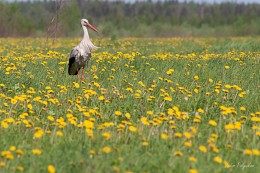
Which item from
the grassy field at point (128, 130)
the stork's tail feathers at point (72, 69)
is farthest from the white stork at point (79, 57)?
the grassy field at point (128, 130)

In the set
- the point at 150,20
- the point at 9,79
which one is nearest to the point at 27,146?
the point at 9,79

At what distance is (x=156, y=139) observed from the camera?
4145 millimetres

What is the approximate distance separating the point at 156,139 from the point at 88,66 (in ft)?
17.2

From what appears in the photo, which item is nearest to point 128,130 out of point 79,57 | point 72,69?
point 72,69

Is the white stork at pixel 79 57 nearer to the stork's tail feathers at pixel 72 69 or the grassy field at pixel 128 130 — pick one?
the stork's tail feathers at pixel 72 69

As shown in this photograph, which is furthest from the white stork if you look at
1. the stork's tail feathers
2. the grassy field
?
the grassy field

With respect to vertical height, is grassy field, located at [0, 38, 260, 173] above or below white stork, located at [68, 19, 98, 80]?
below

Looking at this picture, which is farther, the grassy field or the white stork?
the white stork

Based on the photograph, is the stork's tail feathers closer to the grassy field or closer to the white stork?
the white stork

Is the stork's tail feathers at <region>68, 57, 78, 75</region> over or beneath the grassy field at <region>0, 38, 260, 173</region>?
over

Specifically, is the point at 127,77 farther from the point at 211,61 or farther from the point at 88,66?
the point at 211,61

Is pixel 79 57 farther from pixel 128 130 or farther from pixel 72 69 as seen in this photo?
pixel 128 130

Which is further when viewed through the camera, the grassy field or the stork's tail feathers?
the stork's tail feathers

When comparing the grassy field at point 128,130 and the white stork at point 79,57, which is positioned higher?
the white stork at point 79,57
